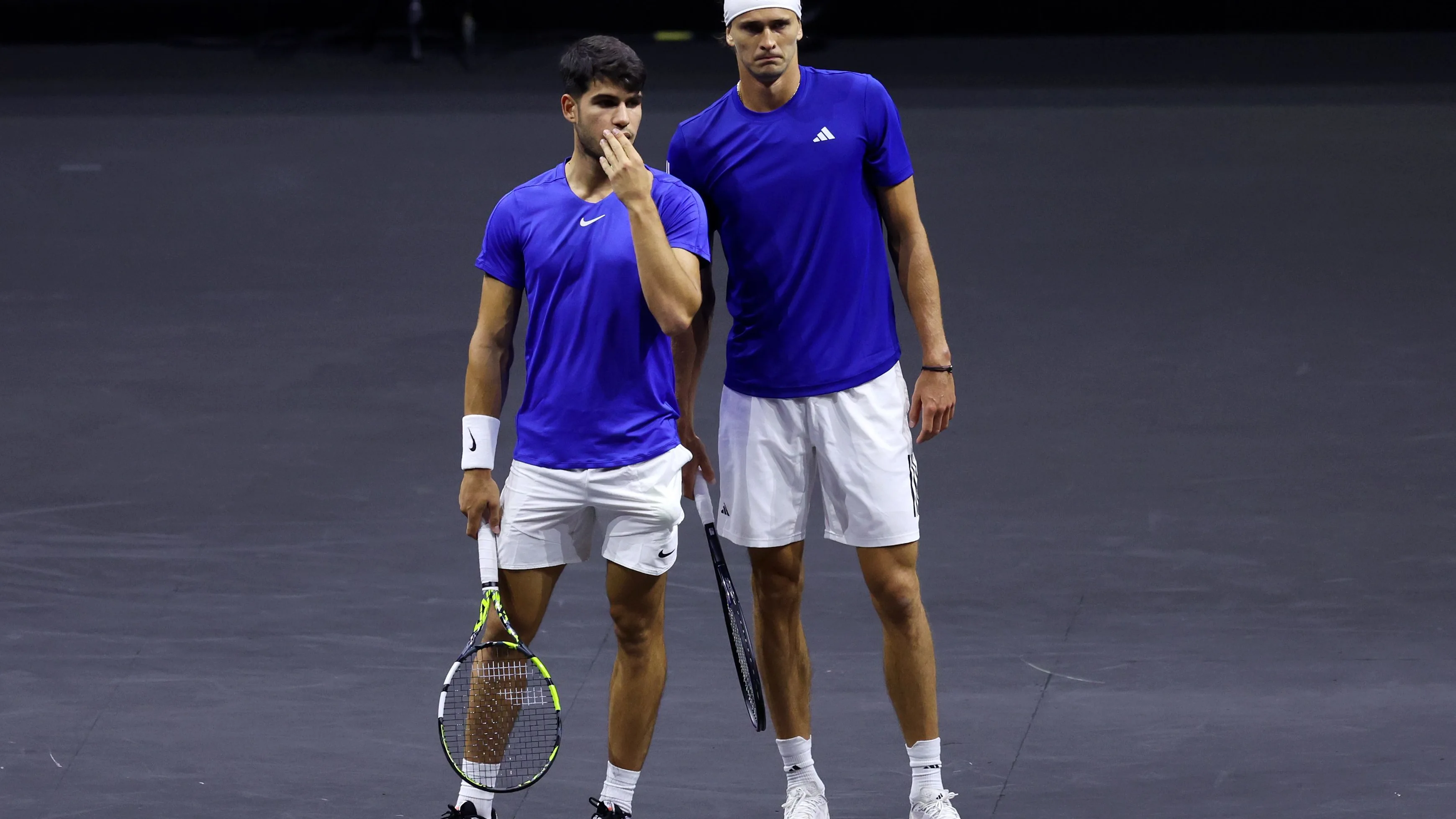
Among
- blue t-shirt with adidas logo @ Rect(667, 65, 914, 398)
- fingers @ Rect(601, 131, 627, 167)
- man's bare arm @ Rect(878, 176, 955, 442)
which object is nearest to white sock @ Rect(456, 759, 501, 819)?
blue t-shirt with adidas logo @ Rect(667, 65, 914, 398)

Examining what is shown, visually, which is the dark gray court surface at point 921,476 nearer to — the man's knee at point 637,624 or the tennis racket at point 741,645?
the tennis racket at point 741,645

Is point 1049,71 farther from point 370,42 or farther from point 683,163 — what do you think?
point 683,163

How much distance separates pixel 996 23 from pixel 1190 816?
1078cm

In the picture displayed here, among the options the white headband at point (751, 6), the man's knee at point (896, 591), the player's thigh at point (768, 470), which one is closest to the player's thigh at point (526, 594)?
the player's thigh at point (768, 470)

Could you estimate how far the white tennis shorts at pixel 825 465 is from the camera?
395 centimetres

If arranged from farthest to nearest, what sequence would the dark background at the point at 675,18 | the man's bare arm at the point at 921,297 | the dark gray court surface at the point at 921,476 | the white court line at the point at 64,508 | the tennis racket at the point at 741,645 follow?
the dark background at the point at 675,18 → the white court line at the point at 64,508 → the dark gray court surface at the point at 921,476 → the man's bare arm at the point at 921,297 → the tennis racket at the point at 741,645

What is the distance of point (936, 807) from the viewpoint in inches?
155

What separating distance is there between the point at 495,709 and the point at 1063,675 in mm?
1662

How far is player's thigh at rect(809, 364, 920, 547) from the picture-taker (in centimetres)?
394

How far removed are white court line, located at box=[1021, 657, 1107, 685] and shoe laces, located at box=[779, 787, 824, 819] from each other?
3.04ft

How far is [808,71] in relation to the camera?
3.94 m

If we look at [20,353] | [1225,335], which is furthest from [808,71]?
[20,353]

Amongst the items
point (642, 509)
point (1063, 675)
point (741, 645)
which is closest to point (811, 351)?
point (642, 509)

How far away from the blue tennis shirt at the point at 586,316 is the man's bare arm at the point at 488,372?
0.04m
